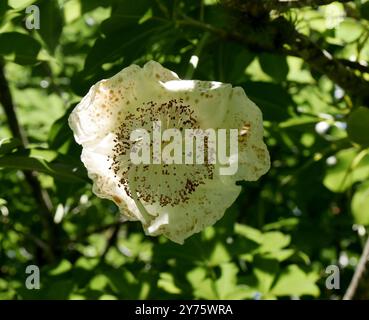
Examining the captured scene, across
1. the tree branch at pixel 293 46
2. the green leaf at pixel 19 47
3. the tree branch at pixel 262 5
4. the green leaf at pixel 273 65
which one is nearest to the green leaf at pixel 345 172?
the tree branch at pixel 293 46

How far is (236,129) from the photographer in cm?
117

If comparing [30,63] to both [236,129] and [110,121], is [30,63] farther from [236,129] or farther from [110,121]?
[236,129]

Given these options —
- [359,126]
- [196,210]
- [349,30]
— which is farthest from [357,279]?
[349,30]

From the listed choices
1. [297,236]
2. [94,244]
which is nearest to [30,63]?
[297,236]

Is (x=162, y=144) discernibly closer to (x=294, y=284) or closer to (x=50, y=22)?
(x=50, y=22)

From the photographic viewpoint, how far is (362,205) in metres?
1.55

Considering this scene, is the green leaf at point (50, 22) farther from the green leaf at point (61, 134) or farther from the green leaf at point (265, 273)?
the green leaf at point (265, 273)

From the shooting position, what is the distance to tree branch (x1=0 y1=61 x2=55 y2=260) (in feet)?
5.95

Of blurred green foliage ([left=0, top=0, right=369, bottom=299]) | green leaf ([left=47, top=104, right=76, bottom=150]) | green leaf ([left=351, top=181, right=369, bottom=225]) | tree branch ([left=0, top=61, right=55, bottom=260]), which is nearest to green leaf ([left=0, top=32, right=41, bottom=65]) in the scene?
blurred green foliage ([left=0, top=0, right=369, bottom=299])

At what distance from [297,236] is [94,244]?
37.5 inches

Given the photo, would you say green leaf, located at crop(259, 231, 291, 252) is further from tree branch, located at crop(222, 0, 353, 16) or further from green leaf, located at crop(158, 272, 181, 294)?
tree branch, located at crop(222, 0, 353, 16)

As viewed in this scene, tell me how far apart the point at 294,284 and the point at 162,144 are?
0.61 m

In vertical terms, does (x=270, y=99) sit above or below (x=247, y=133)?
below

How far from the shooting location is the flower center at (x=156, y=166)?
122 cm
